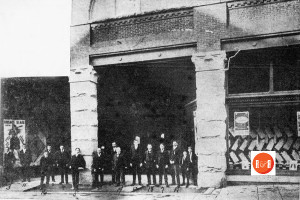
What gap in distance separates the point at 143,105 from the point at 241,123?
4591 millimetres

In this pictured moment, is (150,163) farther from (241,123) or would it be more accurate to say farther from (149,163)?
(241,123)

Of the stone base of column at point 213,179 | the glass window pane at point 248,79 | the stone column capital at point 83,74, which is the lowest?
the stone base of column at point 213,179

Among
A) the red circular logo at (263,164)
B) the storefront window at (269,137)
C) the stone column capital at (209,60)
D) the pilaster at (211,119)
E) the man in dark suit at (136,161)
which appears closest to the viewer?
the red circular logo at (263,164)

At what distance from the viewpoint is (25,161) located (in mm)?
11703

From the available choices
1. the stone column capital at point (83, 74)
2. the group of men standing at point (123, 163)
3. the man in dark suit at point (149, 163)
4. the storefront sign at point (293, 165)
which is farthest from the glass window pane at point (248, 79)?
the stone column capital at point (83, 74)

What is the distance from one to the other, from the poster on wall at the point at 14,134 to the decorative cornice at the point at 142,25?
11.9 ft

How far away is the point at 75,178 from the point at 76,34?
178 inches

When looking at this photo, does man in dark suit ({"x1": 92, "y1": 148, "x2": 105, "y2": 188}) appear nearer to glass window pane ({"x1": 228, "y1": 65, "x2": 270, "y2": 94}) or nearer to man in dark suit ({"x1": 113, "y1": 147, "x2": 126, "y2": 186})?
man in dark suit ({"x1": 113, "y1": 147, "x2": 126, "y2": 186})

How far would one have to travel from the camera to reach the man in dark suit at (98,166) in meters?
11.0

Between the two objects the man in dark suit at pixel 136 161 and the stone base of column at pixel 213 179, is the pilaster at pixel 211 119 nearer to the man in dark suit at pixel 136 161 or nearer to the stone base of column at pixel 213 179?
the stone base of column at pixel 213 179

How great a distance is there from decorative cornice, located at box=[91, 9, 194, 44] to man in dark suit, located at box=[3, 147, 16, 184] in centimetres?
440

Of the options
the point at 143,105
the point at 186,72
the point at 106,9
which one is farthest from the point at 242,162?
the point at 106,9

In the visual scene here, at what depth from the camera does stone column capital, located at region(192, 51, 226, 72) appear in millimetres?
9920

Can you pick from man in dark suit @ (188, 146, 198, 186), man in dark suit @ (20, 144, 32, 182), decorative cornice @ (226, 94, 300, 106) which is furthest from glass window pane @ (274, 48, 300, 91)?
man in dark suit @ (20, 144, 32, 182)
